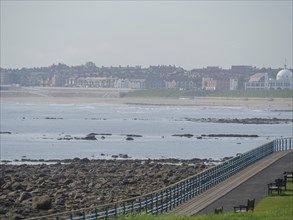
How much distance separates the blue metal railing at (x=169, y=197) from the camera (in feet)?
83.4

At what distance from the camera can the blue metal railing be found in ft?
83.4

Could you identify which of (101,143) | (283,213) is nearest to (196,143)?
(101,143)

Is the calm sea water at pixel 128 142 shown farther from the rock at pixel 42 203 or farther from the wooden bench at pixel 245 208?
the wooden bench at pixel 245 208

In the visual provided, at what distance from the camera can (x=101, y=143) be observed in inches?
3381

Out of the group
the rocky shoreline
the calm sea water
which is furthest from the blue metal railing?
the calm sea water

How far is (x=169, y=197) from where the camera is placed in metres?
30.8

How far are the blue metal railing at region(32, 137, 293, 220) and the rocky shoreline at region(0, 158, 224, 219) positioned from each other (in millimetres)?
3813

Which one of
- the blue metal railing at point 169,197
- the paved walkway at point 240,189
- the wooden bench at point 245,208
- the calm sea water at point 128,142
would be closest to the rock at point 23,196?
the blue metal railing at point 169,197

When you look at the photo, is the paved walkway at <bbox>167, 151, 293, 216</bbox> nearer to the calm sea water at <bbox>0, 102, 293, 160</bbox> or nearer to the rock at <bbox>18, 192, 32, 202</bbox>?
the rock at <bbox>18, 192, 32, 202</bbox>

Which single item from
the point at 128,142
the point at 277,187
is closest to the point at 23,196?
the point at 277,187

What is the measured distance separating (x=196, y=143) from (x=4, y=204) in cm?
4819

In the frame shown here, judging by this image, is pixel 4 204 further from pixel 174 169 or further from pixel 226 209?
pixel 174 169

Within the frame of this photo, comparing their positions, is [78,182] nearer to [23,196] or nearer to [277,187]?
[23,196]

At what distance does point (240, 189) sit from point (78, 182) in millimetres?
14553
